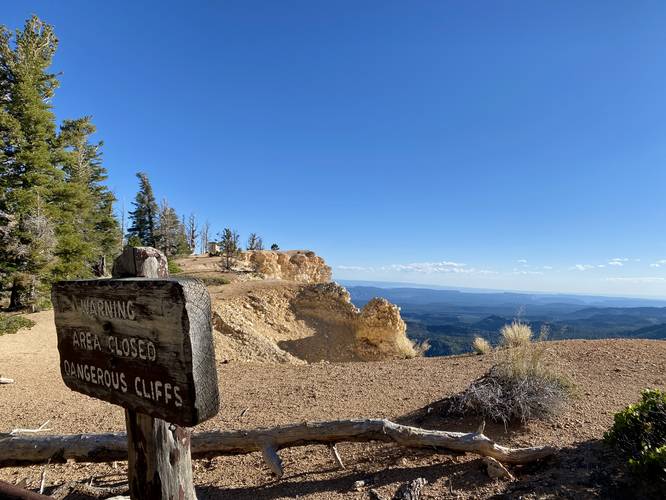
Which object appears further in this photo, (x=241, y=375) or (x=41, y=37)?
(x=41, y=37)

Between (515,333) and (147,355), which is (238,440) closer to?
(147,355)

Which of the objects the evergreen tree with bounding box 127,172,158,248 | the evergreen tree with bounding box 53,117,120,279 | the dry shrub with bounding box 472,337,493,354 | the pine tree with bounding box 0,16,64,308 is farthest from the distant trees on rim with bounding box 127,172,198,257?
the dry shrub with bounding box 472,337,493,354

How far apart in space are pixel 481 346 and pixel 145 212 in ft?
154

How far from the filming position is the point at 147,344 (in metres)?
1.90

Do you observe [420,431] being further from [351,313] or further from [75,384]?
[351,313]

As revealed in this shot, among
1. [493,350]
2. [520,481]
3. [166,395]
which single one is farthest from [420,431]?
[493,350]

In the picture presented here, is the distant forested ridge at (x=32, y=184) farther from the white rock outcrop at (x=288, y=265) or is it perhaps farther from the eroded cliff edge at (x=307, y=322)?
the white rock outcrop at (x=288, y=265)

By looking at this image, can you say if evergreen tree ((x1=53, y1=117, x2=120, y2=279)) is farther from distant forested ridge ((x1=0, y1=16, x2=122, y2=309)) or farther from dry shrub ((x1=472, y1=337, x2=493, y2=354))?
dry shrub ((x1=472, y1=337, x2=493, y2=354))

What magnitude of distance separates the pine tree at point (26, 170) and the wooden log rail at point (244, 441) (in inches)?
640

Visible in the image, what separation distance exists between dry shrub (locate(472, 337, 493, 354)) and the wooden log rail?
8.20 m

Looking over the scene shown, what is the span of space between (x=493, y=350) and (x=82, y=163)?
3132 centimetres

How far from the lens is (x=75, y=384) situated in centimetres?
238

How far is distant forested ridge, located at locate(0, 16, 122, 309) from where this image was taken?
56.3 ft

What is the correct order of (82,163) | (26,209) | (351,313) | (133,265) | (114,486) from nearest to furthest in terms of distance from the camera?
(133,265) < (114,486) < (26,209) < (351,313) < (82,163)
